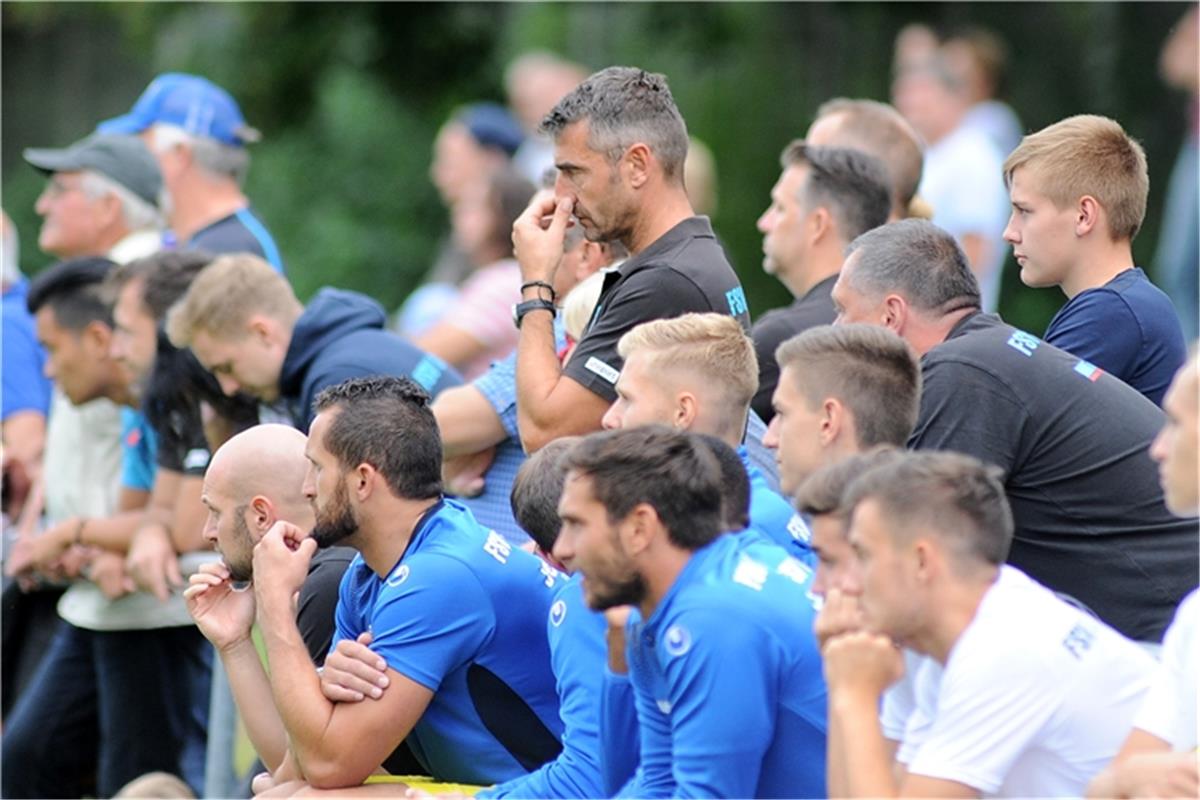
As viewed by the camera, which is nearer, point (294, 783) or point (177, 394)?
point (294, 783)

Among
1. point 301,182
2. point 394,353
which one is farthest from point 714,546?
point 301,182

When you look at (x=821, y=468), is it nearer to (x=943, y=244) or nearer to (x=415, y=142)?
(x=943, y=244)

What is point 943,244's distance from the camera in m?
5.03

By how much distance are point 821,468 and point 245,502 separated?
1.86 meters

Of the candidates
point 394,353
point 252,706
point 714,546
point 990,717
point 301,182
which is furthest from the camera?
point 301,182

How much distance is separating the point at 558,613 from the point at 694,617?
67 centimetres

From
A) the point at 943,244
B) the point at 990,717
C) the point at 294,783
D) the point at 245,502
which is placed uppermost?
the point at 943,244

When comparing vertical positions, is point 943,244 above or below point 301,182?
above

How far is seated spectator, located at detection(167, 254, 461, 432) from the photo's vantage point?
655 centimetres

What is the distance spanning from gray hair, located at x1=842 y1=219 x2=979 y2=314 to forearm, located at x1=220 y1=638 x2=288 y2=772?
190 centimetres

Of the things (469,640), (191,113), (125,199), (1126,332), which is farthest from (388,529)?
(191,113)

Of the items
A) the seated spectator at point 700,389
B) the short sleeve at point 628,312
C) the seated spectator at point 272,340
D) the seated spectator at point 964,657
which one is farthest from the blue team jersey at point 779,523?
the seated spectator at point 272,340

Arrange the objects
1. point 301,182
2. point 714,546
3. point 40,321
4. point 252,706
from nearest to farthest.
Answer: point 714,546 → point 252,706 → point 40,321 → point 301,182

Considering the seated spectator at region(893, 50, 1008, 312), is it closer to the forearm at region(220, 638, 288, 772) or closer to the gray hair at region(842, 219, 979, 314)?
the gray hair at region(842, 219, 979, 314)
